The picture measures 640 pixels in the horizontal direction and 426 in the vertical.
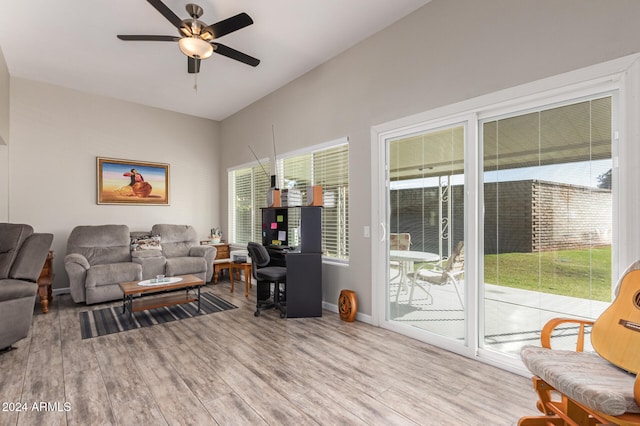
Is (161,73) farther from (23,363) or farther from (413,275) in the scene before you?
(413,275)

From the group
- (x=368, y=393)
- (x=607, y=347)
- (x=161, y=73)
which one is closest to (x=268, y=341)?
(x=368, y=393)

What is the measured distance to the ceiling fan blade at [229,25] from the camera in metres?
2.48

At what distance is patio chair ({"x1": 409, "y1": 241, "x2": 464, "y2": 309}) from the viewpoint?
8.79 ft

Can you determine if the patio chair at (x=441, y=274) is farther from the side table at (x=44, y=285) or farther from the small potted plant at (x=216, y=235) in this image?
the side table at (x=44, y=285)

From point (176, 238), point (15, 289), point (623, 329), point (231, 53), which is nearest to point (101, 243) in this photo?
point (176, 238)

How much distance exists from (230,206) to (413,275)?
13.8 feet

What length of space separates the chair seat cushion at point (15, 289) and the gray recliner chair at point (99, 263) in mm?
1272

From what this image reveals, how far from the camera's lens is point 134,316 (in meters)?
3.62

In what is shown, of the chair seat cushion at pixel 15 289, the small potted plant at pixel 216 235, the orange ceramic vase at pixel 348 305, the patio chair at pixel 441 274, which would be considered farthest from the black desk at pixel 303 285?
the small potted plant at pixel 216 235

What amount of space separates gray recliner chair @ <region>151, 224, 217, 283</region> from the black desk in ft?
7.01

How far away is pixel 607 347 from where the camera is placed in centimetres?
151

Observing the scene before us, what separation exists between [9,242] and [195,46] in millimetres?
2655

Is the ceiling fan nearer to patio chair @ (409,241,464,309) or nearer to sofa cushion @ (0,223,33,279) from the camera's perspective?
sofa cushion @ (0,223,33,279)

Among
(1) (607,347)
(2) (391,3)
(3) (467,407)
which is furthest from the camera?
(2) (391,3)
